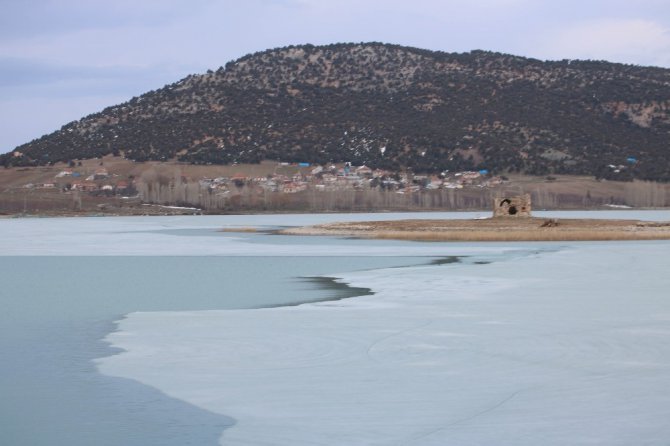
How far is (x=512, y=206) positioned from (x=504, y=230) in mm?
5910

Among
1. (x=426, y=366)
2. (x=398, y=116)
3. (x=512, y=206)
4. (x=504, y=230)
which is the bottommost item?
(x=426, y=366)

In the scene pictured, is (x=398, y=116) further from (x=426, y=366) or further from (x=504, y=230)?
(x=426, y=366)

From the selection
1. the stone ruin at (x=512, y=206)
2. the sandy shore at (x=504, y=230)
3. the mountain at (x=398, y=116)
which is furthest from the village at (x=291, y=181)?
the sandy shore at (x=504, y=230)

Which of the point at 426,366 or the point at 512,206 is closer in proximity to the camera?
the point at 426,366

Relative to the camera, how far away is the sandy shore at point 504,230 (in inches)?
1705

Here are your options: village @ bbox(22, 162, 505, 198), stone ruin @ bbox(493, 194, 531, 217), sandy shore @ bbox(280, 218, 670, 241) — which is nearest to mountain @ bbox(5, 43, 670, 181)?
village @ bbox(22, 162, 505, 198)

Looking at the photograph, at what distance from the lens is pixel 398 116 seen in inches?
4980

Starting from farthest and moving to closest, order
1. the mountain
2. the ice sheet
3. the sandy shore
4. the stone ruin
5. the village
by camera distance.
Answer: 1. the mountain
2. the village
3. the stone ruin
4. the sandy shore
5. the ice sheet

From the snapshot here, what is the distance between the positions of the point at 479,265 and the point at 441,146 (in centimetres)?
9368

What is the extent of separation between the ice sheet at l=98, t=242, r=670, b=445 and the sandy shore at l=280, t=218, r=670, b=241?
943 inches

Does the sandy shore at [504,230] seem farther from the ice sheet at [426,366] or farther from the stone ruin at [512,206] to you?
the ice sheet at [426,366]

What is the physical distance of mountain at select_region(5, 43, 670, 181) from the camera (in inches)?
4594

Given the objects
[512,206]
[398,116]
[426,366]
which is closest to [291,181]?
[398,116]

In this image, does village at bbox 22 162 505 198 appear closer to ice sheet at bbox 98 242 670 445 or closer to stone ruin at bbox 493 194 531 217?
stone ruin at bbox 493 194 531 217
